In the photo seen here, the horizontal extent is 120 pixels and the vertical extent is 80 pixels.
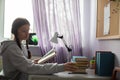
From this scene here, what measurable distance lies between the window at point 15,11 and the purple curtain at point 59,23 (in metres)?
0.37

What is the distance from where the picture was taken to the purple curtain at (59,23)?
310cm

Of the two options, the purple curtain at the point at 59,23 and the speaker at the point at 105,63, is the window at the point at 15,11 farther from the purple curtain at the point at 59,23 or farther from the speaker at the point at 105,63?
the speaker at the point at 105,63

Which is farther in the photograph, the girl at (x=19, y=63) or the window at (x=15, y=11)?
the window at (x=15, y=11)

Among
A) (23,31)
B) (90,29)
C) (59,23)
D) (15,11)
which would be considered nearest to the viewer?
(23,31)

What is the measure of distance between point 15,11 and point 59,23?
2.68ft

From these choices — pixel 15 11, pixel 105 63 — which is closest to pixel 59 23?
pixel 15 11

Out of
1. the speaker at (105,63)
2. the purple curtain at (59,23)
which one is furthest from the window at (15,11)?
the speaker at (105,63)

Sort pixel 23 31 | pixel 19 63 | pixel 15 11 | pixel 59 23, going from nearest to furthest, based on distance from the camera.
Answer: pixel 19 63 → pixel 23 31 → pixel 59 23 → pixel 15 11

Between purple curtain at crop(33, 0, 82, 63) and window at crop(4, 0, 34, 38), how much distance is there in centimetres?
37

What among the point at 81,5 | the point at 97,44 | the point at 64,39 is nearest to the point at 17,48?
the point at 97,44

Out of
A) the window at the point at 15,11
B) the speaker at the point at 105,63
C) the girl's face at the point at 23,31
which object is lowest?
the speaker at the point at 105,63

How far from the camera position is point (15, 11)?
3.47 metres

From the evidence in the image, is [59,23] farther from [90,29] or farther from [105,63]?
[105,63]

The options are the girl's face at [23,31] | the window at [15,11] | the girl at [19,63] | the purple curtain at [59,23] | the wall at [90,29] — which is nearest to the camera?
the girl at [19,63]
